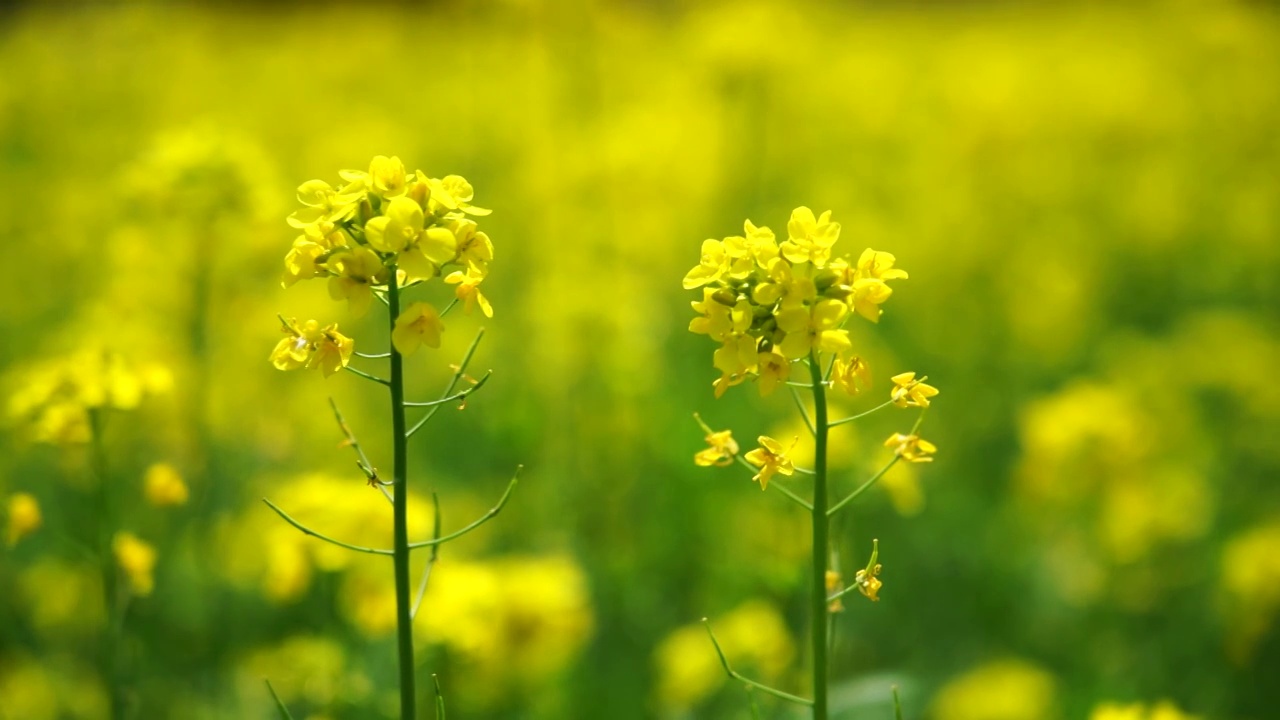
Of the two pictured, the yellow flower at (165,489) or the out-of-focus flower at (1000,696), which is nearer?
the yellow flower at (165,489)

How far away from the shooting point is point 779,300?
1838 millimetres

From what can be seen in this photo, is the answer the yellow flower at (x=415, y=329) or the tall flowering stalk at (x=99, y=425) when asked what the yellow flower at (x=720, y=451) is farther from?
the tall flowering stalk at (x=99, y=425)

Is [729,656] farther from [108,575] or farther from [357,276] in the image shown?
[357,276]

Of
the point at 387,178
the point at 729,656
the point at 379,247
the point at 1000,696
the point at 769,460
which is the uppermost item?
the point at 387,178

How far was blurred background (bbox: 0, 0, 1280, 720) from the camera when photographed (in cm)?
353

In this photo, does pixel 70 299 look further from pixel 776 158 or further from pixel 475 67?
pixel 475 67

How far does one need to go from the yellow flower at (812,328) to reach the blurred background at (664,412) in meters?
1.15

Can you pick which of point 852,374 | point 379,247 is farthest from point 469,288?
point 852,374

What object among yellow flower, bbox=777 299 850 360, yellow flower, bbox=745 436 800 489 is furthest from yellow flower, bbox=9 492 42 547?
yellow flower, bbox=777 299 850 360

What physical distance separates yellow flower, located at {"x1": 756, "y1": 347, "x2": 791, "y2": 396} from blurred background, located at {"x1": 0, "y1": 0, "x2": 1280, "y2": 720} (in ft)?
3.70

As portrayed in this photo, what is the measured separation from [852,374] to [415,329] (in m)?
0.71

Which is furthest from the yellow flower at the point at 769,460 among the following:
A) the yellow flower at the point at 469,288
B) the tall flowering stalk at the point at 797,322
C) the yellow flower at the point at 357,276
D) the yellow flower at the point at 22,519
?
the yellow flower at the point at 22,519

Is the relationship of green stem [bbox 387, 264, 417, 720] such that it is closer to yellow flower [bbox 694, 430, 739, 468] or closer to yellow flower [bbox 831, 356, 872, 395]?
yellow flower [bbox 694, 430, 739, 468]

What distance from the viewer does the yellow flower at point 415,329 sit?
179 cm
